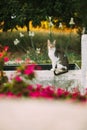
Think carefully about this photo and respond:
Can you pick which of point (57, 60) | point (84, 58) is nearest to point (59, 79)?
point (84, 58)

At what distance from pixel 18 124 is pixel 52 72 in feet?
21.6

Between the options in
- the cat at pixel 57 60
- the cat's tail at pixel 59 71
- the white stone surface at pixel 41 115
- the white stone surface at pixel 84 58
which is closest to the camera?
the white stone surface at pixel 41 115

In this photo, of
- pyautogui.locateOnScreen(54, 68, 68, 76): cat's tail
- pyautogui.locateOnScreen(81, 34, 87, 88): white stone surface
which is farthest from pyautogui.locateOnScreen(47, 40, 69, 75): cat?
pyautogui.locateOnScreen(81, 34, 87, 88): white stone surface

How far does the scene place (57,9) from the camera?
67.1 ft

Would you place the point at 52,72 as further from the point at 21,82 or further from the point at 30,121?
the point at 30,121

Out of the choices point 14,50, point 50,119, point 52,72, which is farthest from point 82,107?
point 14,50

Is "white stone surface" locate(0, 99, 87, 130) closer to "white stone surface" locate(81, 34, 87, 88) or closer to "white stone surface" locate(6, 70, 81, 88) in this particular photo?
"white stone surface" locate(81, 34, 87, 88)

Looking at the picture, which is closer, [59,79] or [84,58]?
[84,58]

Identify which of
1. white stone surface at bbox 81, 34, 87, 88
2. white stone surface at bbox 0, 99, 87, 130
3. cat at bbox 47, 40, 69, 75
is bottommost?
cat at bbox 47, 40, 69, 75

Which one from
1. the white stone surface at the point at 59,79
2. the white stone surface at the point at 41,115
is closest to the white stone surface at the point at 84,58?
the white stone surface at the point at 59,79

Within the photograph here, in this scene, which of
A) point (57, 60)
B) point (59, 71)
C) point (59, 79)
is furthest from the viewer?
point (57, 60)

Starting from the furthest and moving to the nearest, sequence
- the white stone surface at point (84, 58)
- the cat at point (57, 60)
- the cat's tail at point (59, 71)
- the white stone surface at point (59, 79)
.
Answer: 1. the cat at point (57, 60)
2. the cat's tail at point (59, 71)
3. the white stone surface at point (59, 79)
4. the white stone surface at point (84, 58)

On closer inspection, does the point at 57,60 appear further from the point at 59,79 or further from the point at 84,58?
the point at 84,58

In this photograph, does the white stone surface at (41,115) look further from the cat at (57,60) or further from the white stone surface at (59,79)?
the cat at (57,60)
